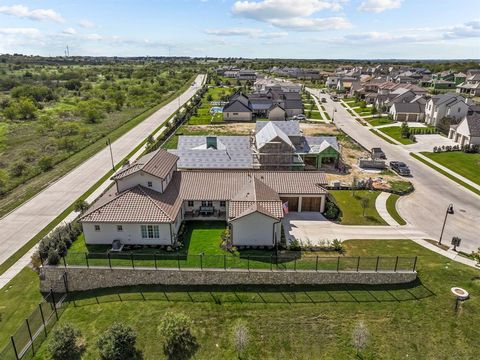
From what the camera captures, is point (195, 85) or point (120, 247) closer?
point (120, 247)

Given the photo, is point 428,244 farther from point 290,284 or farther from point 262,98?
point 262,98

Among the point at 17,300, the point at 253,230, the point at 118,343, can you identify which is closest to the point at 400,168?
the point at 253,230

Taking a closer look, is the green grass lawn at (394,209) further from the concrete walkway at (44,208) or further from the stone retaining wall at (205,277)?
the concrete walkway at (44,208)

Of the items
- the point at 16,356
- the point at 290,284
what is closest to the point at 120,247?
the point at 16,356

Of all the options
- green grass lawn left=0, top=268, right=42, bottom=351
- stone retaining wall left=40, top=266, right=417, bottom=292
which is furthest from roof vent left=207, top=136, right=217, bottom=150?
green grass lawn left=0, top=268, right=42, bottom=351

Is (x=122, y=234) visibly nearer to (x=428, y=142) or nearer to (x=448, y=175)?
(x=448, y=175)

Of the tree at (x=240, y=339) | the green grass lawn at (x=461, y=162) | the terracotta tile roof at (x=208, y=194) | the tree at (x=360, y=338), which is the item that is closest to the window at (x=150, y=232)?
the terracotta tile roof at (x=208, y=194)
